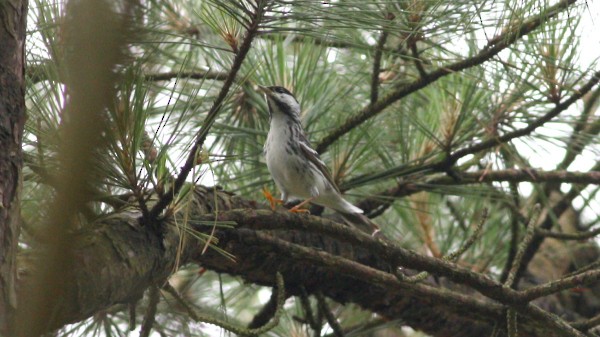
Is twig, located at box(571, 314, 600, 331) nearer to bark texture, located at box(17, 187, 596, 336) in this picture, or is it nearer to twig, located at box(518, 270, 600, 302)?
bark texture, located at box(17, 187, 596, 336)

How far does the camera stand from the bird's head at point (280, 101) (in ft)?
8.92

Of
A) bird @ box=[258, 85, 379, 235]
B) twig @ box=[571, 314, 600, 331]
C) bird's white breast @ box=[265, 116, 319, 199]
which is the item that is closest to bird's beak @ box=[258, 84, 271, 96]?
bird @ box=[258, 85, 379, 235]

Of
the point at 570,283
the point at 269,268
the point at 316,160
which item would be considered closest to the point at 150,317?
the point at 269,268

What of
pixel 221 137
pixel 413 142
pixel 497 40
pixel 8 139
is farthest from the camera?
pixel 413 142

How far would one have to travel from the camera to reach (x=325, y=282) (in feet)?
8.19

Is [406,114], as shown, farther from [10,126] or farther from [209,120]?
[10,126]

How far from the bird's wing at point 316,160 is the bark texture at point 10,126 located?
1.67 meters

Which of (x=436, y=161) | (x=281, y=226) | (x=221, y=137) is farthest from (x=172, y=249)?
(x=436, y=161)

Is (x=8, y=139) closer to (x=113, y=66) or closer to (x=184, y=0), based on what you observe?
(x=113, y=66)

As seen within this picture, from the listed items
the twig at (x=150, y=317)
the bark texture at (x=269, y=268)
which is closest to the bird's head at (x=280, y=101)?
the bark texture at (x=269, y=268)

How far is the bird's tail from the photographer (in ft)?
9.27

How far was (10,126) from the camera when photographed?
3.71 feet

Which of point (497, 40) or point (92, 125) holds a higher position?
point (497, 40)

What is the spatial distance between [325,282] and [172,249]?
38.0 inches
